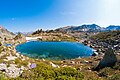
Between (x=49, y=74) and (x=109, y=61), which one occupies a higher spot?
(x=49, y=74)

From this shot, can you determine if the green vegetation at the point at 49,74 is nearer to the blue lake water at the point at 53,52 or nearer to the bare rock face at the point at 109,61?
the bare rock face at the point at 109,61

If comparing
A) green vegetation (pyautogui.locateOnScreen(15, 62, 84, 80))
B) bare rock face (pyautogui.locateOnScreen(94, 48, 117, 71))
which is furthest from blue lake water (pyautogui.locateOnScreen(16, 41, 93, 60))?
green vegetation (pyautogui.locateOnScreen(15, 62, 84, 80))

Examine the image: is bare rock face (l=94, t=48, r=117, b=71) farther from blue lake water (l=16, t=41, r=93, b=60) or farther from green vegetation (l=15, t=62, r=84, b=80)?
blue lake water (l=16, t=41, r=93, b=60)

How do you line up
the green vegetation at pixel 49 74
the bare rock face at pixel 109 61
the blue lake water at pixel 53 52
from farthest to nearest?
the blue lake water at pixel 53 52, the bare rock face at pixel 109 61, the green vegetation at pixel 49 74

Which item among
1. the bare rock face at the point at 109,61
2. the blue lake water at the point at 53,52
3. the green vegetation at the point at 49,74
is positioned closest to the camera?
the green vegetation at the point at 49,74

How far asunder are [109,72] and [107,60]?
783 cm

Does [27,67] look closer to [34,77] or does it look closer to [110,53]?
[34,77]

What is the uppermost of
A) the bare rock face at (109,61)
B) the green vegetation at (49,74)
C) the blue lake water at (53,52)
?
the green vegetation at (49,74)

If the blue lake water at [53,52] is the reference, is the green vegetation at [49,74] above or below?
above

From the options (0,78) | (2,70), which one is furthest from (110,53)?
(0,78)

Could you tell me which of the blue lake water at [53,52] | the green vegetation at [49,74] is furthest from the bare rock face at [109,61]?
the blue lake water at [53,52]

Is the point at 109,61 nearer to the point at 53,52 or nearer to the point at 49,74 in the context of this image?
the point at 49,74

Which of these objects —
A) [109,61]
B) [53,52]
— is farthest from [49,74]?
[53,52]

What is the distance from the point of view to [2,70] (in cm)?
1948
